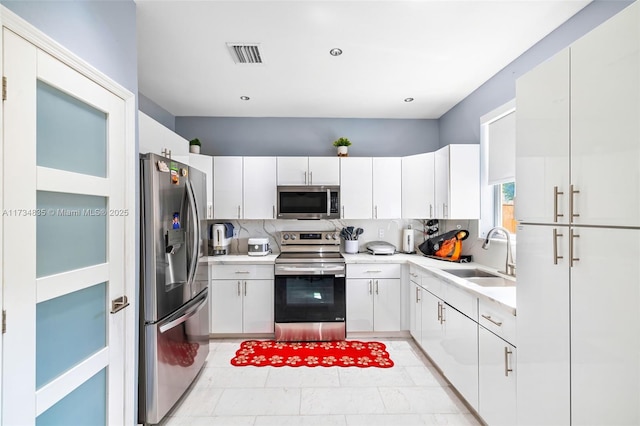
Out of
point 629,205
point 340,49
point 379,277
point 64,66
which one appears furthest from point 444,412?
point 64,66

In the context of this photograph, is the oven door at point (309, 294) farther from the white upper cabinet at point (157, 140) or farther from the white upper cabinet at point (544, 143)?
the white upper cabinet at point (544, 143)

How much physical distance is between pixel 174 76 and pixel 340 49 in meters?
1.52

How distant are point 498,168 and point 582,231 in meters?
1.74

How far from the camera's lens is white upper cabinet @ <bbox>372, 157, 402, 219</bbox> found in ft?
11.4

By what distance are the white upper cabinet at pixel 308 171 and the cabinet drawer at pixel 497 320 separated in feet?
6.82

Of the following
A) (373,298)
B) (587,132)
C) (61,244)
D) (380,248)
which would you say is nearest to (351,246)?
(380,248)

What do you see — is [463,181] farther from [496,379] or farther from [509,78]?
[496,379]

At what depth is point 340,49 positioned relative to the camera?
2166 mm

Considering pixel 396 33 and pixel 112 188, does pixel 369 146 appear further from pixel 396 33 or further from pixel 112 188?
pixel 112 188

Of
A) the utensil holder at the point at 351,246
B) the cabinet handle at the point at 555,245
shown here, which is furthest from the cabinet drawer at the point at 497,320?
the utensil holder at the point at 351,246

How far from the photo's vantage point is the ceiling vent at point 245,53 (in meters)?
2.10

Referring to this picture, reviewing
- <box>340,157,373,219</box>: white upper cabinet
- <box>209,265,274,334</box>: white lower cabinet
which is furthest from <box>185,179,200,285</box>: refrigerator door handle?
<box>340,157,373,219</box>: white upper cabinet

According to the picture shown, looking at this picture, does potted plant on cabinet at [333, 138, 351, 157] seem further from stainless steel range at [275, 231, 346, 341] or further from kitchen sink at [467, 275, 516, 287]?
kitchen sink at [467, 275, 516, 287]

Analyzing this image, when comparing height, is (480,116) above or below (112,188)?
above
